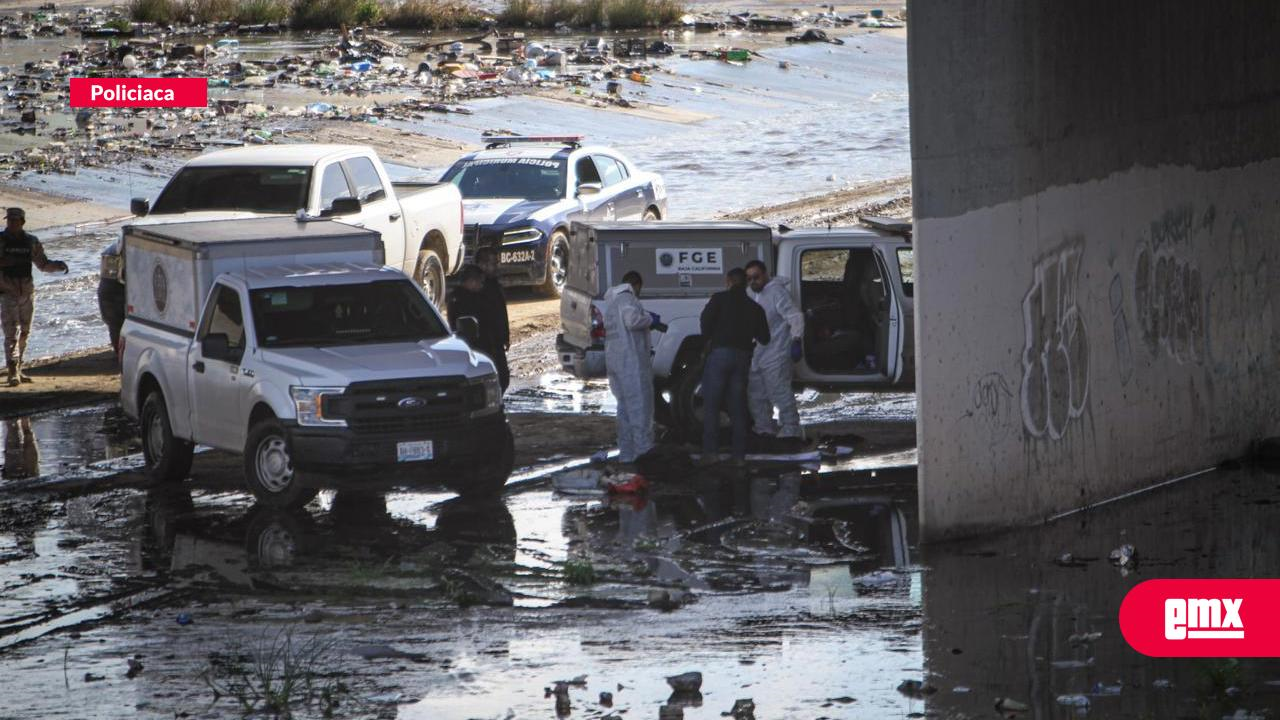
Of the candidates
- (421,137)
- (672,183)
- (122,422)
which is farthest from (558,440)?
(421,137)

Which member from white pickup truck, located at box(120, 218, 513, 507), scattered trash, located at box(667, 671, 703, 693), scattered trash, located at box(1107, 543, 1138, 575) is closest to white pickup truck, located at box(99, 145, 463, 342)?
white pickup truck, located at box(120, 218, 513, 507)

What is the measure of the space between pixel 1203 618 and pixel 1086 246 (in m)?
3.89

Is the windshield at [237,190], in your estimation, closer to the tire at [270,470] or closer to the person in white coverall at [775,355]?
the tire at [270,470]

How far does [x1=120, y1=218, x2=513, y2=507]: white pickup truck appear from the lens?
13.3 m

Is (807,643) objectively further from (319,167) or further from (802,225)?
(802,225)

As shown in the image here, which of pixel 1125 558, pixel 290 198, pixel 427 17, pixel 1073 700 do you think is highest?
pixel 427 17

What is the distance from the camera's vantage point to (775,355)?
49.9ft

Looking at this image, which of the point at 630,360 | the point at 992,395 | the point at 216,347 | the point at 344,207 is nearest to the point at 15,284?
the point at 344,207

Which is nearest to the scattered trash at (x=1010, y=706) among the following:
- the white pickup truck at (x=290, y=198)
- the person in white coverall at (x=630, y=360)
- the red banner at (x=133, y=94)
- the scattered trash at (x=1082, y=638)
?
the scattered trash at (x=1082, y=638)

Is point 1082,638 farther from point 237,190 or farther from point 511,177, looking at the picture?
point 511,177

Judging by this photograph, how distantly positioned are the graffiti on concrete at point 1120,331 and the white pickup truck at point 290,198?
27.3ft

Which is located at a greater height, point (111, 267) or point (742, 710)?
point (111, 267)

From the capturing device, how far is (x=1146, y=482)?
1443 cm

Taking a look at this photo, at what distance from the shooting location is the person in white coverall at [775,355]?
15070 millimetres
